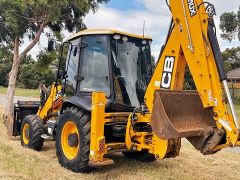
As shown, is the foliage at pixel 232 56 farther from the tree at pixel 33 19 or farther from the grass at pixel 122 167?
the grass at pixel 122 167

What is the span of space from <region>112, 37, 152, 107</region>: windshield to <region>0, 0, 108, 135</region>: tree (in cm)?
537

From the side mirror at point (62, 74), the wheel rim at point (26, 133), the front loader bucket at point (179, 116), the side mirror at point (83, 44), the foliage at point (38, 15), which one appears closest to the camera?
the front loader bucket at point (179, 116)

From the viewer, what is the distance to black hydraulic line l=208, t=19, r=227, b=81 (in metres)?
5.59

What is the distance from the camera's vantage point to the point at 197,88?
577 cm

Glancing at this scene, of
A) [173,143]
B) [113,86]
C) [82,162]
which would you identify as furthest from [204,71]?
[82,162]

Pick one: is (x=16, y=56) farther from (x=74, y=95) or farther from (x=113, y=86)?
(x=113, y=86)

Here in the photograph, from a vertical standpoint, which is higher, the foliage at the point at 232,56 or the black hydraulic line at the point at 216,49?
the foliage at the point at 232,56

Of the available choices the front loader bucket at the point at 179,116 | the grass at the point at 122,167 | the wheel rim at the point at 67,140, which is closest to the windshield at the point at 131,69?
the wheel rim at the point at 67,140

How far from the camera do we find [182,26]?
5.98m

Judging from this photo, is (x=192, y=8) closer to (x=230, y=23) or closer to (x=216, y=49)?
(x=216, y=49)

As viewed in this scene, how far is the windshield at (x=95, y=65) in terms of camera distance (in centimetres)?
729

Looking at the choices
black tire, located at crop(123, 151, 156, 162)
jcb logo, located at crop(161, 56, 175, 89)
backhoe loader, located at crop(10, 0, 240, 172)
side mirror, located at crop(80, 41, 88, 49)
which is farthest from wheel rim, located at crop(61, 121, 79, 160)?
jcb logo, located at crop(161, 56, 175, 89)

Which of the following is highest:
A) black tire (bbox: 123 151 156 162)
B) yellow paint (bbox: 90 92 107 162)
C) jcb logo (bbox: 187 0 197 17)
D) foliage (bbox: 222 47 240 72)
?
foliage (bbox: 222 47 240 72)

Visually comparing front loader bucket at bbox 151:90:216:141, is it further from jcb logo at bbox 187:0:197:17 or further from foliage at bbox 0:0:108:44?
foliage at bbox 0:0:108:44
